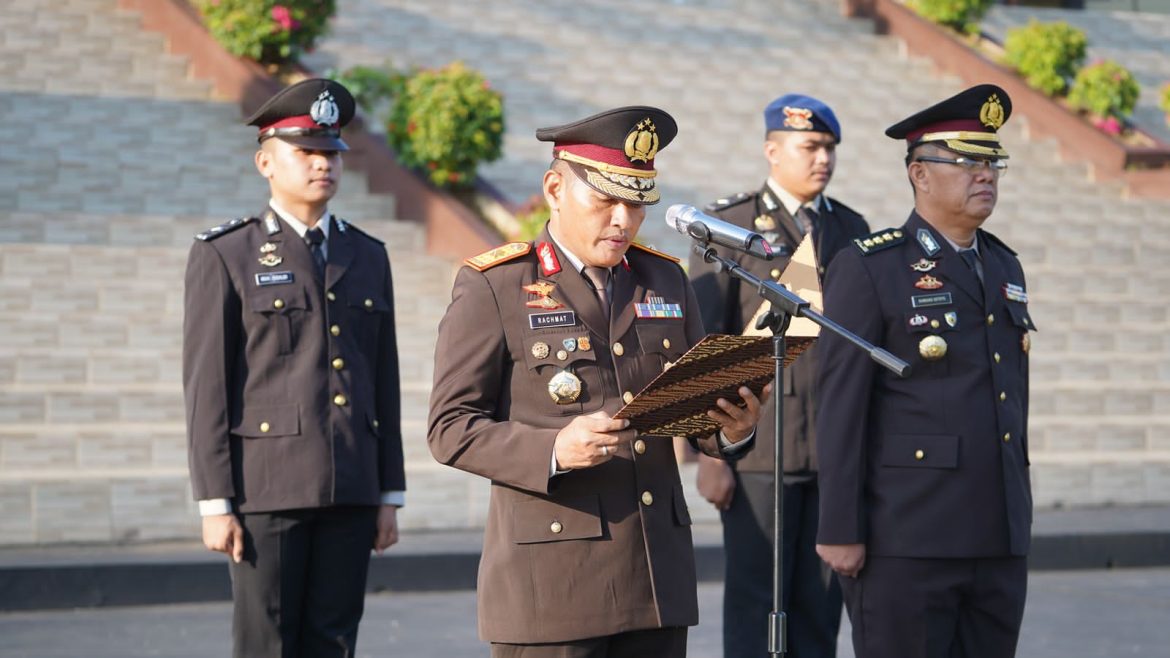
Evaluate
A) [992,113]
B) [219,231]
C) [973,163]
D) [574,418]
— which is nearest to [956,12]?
[992,113]

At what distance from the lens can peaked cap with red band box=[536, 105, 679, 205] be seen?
3.55m

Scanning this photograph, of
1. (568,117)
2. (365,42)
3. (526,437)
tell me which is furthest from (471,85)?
(526,437)

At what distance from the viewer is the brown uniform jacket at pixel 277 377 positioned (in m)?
4.93

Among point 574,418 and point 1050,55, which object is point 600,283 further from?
point 1050,55

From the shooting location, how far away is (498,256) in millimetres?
3701

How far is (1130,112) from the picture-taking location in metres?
17.0

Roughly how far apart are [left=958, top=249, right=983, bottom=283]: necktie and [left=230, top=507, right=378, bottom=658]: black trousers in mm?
1967

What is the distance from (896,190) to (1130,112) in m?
3.49

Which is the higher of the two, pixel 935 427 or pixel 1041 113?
pixel 1041 113

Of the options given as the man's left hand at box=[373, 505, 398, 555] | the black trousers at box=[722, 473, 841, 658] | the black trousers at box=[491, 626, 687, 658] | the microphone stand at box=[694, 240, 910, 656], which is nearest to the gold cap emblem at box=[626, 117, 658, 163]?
the microphone stand at box=[694, 240, 910, 656]

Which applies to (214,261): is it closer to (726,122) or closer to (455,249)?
(455,249)

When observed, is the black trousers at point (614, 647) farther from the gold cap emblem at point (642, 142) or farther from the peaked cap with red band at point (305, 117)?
the peaked cap with red band at point (305, 117)

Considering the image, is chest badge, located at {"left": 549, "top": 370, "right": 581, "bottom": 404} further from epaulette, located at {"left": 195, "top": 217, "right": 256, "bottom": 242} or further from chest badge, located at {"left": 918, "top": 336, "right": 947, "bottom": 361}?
epaulette, located at {"left": 195, "top": 217, "right": 256, "bottom": 242}

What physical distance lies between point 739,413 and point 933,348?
1208mm
